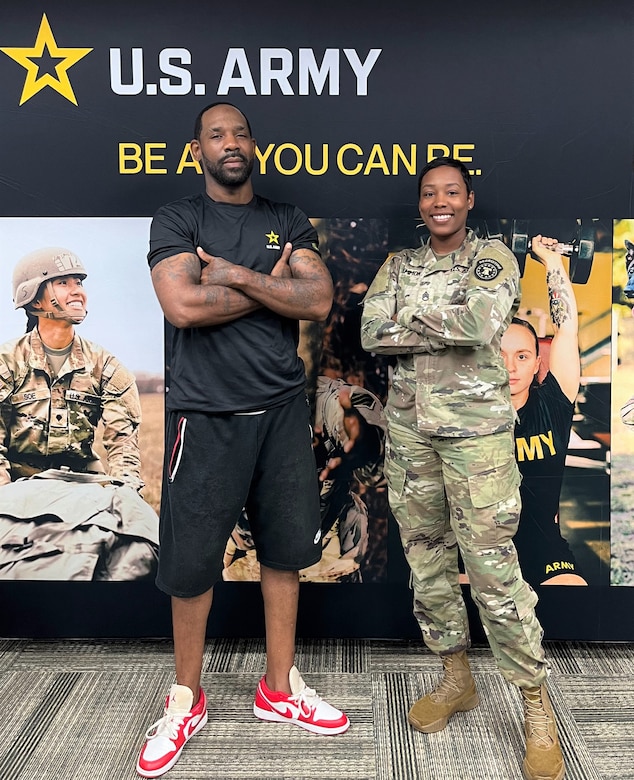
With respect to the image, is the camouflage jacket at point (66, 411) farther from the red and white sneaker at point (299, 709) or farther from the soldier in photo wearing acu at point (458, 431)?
the soldier in photo wearing acu at point (458, 431)

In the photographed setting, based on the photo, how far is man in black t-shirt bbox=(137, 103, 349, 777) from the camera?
2.04m

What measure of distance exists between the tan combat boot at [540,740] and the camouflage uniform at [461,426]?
0.07m

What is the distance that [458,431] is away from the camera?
204 centimetres

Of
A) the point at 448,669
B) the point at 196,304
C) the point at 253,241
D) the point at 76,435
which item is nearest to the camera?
the point at 196,304

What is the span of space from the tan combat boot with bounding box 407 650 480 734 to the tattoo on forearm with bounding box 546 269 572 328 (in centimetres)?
119

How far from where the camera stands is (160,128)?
2.58 metres

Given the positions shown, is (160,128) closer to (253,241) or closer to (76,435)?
(253,241)

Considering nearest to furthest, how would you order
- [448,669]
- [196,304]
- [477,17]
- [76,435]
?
1. [196,304]
2. [448,669]
3. [477,17]
4. [76,435]

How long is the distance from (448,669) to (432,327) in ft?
3.49

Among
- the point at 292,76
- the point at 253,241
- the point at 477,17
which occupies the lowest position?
the point at 253,241

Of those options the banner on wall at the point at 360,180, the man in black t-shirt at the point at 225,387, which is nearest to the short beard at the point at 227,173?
the man in black t-shirt at the point at 225,387

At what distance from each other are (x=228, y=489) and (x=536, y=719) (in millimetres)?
1073

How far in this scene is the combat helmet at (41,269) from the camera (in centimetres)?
264

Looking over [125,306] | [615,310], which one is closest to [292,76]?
[125,306]
